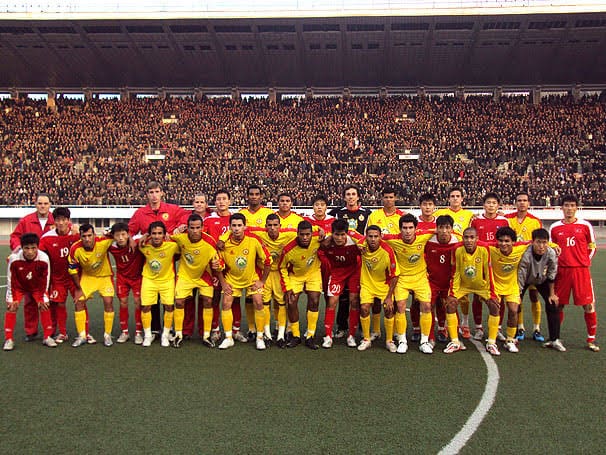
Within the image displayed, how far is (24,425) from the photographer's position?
13.1 feet

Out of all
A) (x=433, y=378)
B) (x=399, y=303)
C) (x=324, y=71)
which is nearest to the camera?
(x=433, y=378)

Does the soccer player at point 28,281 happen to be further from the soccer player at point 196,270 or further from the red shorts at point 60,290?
the soccer player at point 196,270

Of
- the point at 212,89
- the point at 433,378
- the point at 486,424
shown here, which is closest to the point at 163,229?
the point at 433,378

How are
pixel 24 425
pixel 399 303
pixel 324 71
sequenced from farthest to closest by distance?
pixel 324 71, pixel 399 303, pixel 24 425

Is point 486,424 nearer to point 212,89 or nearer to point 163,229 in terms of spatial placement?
point 163,229

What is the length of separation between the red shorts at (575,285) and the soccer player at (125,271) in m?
5.21

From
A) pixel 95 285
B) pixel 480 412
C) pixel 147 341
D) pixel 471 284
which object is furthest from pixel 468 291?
pixel 95 285

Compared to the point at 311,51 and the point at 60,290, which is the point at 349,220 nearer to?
the point at 60,290

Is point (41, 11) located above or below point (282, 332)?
above

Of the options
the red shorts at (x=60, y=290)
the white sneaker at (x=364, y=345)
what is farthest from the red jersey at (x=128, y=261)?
the white sneaker at (x=364, y=345)

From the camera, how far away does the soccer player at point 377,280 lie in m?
6.18

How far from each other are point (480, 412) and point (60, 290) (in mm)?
5078

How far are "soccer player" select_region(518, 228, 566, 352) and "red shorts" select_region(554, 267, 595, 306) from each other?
5.1 inches

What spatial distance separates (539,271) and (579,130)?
27755mm
